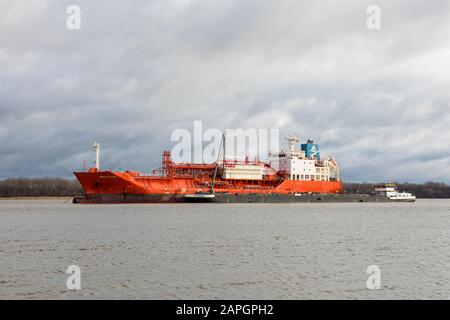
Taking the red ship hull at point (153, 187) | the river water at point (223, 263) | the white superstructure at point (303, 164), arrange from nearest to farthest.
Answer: the river water at point (223, 263) → the red ship hull at point (153, 187) → the white superstructure at point (303, 164)

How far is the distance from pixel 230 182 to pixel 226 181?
69cm

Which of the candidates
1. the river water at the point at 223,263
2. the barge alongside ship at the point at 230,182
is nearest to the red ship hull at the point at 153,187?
the barge alongside ship at the point at 230,182

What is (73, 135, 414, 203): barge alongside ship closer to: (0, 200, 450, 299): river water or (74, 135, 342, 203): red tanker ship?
(74, 135, 342, 203): red tanker ship

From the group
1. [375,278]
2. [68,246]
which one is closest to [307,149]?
[68,246]

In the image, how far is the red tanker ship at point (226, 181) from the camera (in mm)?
64438

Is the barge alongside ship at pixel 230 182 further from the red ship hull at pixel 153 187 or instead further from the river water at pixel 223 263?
the river water at pixel 223 263

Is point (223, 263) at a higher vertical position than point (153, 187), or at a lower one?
lower

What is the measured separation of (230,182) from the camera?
75.2m

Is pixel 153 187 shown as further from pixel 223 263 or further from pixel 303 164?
pixel 223 263

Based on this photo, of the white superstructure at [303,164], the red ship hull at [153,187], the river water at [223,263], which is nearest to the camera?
the river water at [223,263]

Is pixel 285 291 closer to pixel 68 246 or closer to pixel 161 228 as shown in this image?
pixel 68 246

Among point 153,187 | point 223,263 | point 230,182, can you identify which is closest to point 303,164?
point 230,182

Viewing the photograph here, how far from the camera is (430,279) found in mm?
17141
